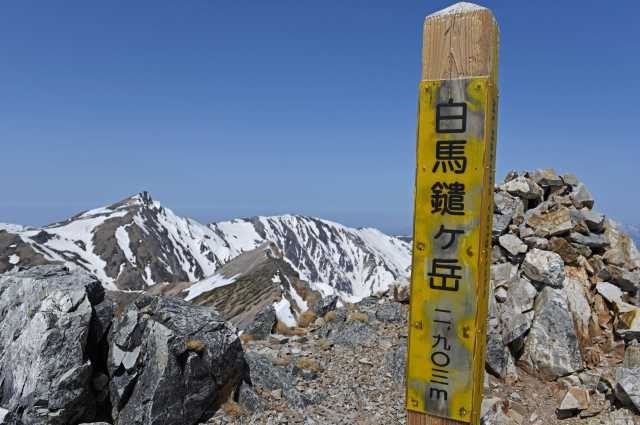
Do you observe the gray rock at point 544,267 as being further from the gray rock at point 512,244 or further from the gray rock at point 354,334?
the gray rock at point 354,334

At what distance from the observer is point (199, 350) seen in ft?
36.8

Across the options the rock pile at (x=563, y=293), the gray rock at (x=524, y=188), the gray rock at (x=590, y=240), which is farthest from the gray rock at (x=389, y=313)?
the gray rock at (x=590, y=240)

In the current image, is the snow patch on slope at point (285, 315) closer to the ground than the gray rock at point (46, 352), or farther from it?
closer to the ground

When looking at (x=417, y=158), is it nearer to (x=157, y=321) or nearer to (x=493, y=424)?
(x=157, y=321)

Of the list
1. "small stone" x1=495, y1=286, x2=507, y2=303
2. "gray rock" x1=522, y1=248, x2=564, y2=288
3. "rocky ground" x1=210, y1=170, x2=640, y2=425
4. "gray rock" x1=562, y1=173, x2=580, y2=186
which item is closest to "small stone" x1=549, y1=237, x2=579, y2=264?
"rocky ground" x1=210, y1=170, x2=640, y2=425

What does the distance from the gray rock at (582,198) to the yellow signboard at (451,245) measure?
1605 centimetres

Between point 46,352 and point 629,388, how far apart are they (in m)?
15.3

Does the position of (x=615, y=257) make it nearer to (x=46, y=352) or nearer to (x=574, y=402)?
(x=574, y=402)

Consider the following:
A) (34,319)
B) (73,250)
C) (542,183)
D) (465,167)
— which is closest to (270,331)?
(34,319)

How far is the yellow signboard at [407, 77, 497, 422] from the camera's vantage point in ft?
15.6

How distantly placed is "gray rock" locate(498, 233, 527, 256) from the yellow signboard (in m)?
12.6

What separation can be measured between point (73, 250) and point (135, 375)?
152 meters

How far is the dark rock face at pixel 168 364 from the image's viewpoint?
413 inches

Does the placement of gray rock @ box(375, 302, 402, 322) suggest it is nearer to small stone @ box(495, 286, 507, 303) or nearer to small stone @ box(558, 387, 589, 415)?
small stone @ box(495, 286, 507, 303)
